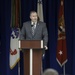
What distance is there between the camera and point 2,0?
7965mm

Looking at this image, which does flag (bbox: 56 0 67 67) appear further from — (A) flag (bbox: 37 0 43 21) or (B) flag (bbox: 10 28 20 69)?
(B) flag (bbox: 10 28 20 69)

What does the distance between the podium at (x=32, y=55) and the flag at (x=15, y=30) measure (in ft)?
7.13

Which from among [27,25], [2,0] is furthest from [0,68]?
[27,25]

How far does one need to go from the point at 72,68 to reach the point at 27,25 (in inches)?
93.3

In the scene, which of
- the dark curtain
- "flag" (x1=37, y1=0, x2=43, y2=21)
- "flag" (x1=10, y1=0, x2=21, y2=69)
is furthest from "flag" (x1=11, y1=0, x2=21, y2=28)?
"flag" (x1=37, y1=0, x2=43, y2=21)

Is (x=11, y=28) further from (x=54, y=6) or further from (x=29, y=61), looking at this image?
(x=29, y=61)

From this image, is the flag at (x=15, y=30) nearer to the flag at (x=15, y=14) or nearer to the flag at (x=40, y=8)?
the flag at (x=15, y=14)

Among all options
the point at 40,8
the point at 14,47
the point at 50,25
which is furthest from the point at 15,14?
the point at 50,25

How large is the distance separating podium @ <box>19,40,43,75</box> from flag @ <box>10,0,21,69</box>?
7.13 feet

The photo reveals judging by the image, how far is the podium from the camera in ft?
17.7

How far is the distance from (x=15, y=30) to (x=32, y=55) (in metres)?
2.30

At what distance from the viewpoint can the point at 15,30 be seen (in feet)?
25.2

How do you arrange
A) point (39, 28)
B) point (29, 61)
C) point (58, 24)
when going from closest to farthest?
1. point (29, 61)
2. point (39, 28)
3. point (58, 24)

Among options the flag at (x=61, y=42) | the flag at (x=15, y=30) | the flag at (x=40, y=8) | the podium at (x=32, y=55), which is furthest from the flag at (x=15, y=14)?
the podium at (x=32, y=55)
